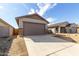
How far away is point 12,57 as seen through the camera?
4.09 metres

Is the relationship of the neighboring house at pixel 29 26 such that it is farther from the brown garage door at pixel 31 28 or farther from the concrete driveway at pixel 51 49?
the concrete driveway at pixel 51 49

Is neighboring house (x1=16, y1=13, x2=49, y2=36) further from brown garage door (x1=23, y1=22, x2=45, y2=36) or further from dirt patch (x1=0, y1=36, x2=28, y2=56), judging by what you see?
dirt patch (x1=0, y1=36, x2=28, y2=56)

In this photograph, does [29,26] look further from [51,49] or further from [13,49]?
[51,49]

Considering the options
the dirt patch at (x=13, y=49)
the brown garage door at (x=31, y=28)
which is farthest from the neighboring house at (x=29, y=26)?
the dirt patch at (x=13, y=49)

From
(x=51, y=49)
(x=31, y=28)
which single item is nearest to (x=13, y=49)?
(x=51, y=49)

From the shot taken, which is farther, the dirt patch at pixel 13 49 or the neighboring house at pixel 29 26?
the neighboring house at pixel 29 26

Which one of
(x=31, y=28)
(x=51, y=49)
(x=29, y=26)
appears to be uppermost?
(x=29, y=26)

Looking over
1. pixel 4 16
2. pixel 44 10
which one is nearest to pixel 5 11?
pixel 4 16

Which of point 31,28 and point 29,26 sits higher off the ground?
point 29,26

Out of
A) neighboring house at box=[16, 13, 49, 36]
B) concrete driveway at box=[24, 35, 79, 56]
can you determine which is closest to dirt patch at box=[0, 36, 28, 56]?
concrete driveway at box=[24, 35, 79, 56]

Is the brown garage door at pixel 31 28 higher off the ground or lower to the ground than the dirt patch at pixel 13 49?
higher

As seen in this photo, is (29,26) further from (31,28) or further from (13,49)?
(13,49)

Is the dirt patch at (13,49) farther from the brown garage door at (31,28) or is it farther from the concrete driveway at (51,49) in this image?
the brown garage door at (31,28)

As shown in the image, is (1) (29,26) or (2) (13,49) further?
(1) (29,26)
